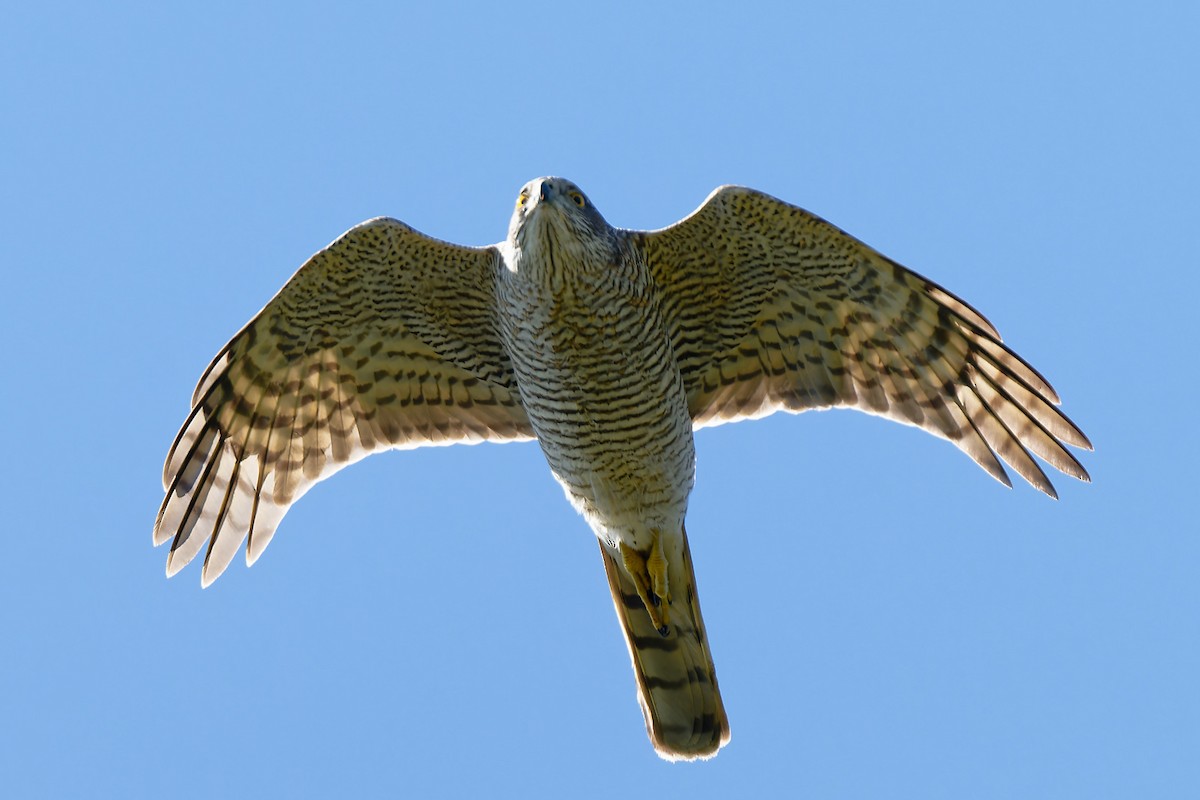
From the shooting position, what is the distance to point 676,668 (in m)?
9.62

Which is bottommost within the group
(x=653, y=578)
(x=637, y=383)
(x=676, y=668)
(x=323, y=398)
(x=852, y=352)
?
(x=676, y=668)

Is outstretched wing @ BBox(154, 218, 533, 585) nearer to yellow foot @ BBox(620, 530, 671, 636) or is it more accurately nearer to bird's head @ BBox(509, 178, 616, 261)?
bird's head @ BBox(509, 178, 616, 261)

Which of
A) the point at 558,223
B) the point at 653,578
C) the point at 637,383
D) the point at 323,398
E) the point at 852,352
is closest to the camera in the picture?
the point at 558,223

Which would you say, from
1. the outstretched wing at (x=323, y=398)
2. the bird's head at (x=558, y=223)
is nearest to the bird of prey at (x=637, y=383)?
the outstretched wing at (x=323, y=398)

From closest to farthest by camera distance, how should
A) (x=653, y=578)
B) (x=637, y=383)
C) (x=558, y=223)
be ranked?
(x=558, y=223) < (x=637, y=383) < (x=653, y=578)

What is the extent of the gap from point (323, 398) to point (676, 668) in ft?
9.27

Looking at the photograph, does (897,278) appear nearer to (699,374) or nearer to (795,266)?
(795,266)

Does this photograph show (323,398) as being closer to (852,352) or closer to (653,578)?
(653,578)

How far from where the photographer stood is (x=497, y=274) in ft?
29.2

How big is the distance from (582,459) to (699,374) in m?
1.01

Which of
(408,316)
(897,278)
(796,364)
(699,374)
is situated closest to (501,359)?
(408,316)

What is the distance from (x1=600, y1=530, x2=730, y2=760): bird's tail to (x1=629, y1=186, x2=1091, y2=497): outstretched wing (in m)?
1.10

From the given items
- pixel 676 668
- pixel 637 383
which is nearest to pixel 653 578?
pixel 676 668

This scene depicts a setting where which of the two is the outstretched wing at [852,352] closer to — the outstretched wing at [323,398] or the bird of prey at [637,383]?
the bird of prey at [637,383]
